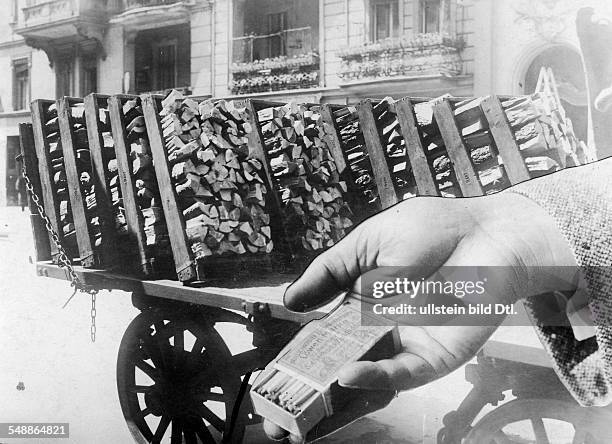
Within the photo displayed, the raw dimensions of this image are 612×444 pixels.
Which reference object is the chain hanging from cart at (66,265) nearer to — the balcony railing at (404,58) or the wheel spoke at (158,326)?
the wheel spoke at (158,326)

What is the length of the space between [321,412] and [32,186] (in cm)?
164

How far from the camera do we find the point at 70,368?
7.21ft

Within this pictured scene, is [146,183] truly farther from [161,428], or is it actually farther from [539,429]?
[539,429]

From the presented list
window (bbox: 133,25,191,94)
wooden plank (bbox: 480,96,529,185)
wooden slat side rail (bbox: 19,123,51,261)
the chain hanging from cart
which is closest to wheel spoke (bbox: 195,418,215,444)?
the chain hanging from cart

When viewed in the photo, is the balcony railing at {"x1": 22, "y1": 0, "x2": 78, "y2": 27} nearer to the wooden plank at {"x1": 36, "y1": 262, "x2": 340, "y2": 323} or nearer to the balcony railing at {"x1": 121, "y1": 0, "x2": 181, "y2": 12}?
the balcony railing at {"x1": 121, "y1": 0, "x2": 181, "y2": 12}

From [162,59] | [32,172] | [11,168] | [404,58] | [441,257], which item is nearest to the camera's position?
[441,257]

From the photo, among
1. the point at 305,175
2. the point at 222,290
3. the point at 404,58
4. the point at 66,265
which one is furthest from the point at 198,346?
the point at 404,58

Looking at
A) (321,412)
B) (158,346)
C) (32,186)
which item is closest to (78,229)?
(32,186)

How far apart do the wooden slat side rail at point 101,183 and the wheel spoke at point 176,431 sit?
0.52m

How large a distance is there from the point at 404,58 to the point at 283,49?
36 cm

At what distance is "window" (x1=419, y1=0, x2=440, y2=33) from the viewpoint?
161cm

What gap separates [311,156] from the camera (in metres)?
1.99

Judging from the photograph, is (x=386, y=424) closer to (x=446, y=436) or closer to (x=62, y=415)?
(x=446, y=436)

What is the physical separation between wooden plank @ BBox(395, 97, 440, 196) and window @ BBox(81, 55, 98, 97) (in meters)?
0.98
